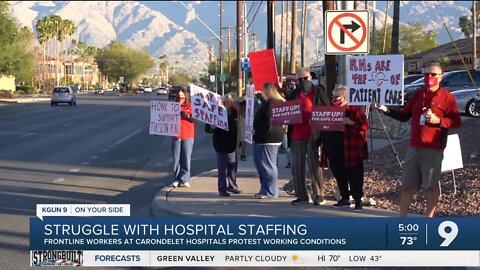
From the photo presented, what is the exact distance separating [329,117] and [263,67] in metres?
5.82

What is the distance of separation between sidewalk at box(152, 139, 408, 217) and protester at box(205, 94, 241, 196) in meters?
0.21

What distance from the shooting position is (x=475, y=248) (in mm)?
6246

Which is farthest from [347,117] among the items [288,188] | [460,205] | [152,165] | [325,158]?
[152,165]

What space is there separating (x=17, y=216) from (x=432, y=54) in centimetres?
4094

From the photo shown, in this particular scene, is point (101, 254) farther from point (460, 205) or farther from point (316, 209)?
point (460, 205)

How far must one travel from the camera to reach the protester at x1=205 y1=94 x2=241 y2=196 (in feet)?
38.7

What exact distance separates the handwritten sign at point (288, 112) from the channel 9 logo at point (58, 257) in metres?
4.90

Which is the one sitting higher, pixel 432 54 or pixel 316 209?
pixel 432 54

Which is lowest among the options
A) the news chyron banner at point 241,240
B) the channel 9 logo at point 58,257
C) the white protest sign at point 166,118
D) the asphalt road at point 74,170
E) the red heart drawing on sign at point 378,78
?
the asphalt road at point 74,170

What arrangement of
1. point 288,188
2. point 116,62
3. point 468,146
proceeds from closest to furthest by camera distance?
point 288,188, point 468,146, point 116,62

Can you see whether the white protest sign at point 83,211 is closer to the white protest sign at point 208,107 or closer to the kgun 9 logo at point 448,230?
the kgun 9 logo at point 448,230

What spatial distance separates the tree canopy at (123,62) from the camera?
172 metres

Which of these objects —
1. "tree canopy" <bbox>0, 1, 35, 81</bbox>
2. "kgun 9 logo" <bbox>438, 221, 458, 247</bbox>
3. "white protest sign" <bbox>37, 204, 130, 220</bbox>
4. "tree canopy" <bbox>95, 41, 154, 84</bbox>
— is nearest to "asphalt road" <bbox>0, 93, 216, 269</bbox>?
"white protest sign" <bbox>37, 204, 130, 220</bbox>

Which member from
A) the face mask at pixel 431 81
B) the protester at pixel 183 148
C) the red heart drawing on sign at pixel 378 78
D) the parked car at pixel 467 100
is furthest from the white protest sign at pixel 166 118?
the parked car at pixel 467 100
